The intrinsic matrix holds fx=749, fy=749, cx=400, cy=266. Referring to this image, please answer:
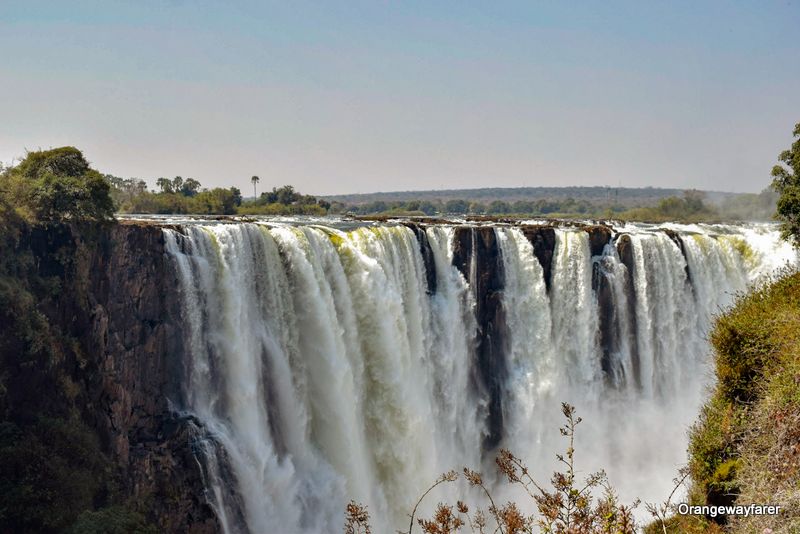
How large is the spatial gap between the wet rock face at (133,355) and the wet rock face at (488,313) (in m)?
12.2

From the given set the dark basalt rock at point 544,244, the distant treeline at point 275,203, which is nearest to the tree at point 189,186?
the distant treeline at point 275,203

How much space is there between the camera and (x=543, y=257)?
94.5 feet

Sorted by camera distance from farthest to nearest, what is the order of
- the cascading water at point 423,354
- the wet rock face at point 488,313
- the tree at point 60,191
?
the wet rock face at point 488,313 < the cascading water at point 423,354 < the tree at point 60,191

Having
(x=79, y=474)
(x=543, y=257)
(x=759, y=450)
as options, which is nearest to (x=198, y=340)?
(x=79, y=474)

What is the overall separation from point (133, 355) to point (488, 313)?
14183mm

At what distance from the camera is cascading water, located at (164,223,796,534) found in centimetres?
1767

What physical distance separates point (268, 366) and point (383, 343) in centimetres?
415

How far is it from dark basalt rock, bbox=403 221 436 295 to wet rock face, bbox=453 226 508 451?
113 centimetres

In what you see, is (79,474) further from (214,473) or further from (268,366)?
(268,366)

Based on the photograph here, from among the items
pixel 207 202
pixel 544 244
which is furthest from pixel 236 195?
pixel 544 244

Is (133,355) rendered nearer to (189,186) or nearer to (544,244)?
(544,244)

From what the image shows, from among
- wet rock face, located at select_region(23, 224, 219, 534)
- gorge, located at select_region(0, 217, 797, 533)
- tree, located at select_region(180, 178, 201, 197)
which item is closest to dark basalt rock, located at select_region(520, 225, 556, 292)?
gorge, located at select_region(0, 217, 797, 533)

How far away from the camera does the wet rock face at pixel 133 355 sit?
15.9 metres

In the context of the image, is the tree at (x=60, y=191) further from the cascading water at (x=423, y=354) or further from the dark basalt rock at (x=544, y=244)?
the dark basalt rock at (x=544, y=244)
